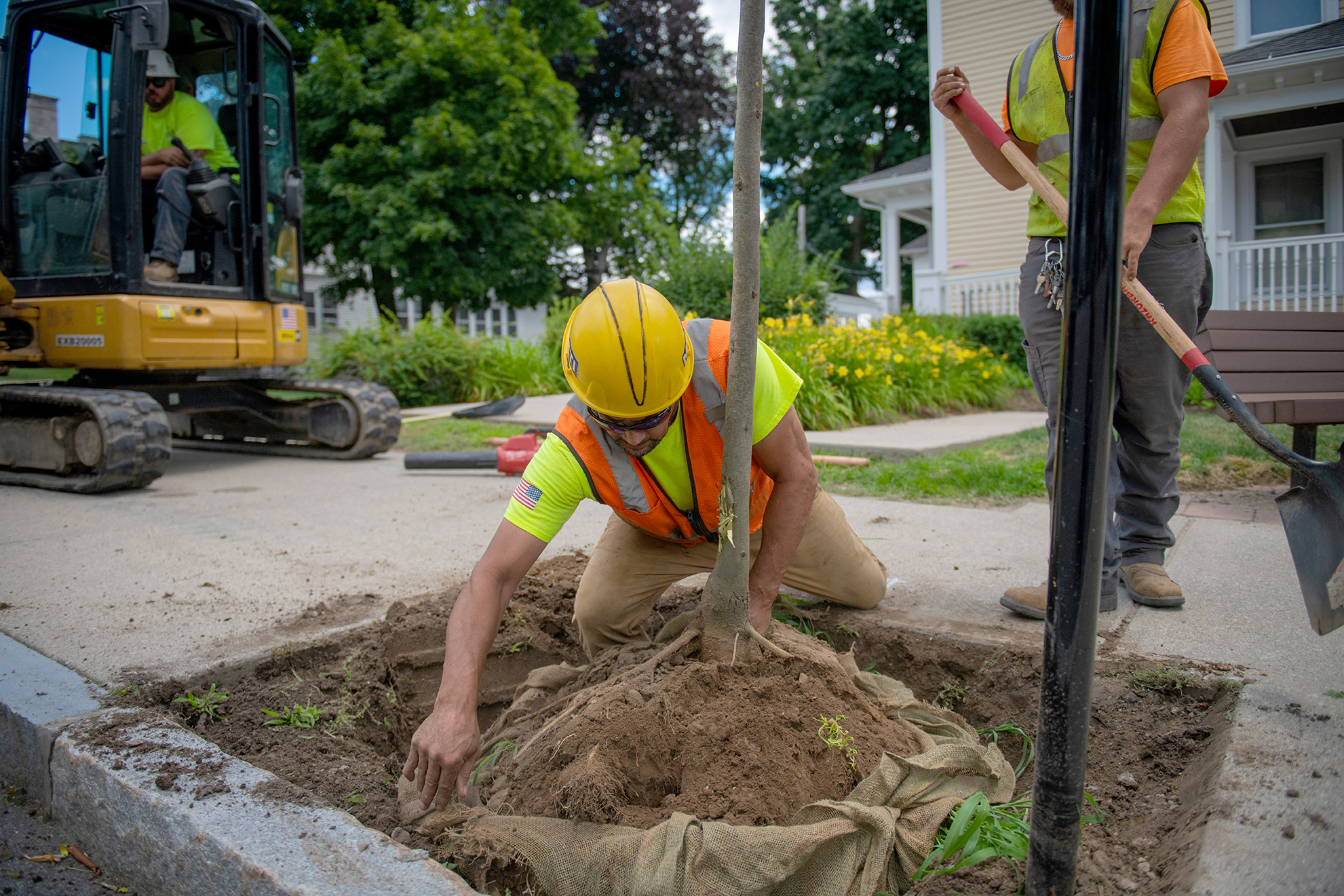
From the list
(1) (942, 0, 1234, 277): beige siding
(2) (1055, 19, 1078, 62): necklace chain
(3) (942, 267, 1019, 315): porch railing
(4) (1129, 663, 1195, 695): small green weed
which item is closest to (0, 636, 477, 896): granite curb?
(4) (1129, 663, 1195, 695): small green weed

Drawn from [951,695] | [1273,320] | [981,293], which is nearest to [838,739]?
[951,695]

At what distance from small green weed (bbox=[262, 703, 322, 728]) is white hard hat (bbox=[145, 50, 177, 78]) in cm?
549

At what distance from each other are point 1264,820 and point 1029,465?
4.05 metres

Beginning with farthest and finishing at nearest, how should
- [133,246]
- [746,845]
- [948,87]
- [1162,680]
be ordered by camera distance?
[133,246] → [948,87] → [1162,680] → [746,845]

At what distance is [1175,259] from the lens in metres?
2.72

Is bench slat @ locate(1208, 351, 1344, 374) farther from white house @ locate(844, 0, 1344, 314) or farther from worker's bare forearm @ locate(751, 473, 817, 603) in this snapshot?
white house @ locate(844, 0, 1344, 314)

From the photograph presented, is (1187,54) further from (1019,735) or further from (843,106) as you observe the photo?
(843,106)

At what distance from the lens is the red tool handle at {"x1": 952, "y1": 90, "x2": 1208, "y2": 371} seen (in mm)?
2094

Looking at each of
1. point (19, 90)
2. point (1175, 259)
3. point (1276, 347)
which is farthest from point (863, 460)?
point (19, 90)

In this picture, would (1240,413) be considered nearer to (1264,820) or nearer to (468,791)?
(1264,820)

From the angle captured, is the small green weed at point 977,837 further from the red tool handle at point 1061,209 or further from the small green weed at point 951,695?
the red tool handle at point 1061,209

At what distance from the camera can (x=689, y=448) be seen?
2336 mm

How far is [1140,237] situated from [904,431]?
4.86 meters

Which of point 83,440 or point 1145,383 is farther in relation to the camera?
point 83,440
